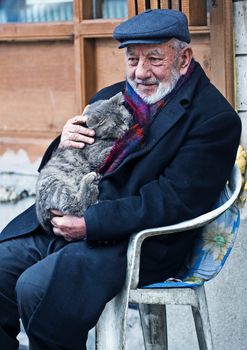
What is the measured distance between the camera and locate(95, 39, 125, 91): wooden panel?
5.08m

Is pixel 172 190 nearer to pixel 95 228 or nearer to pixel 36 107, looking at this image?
pixel 95 228

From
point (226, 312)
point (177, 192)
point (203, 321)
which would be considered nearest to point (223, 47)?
point (177, 192)

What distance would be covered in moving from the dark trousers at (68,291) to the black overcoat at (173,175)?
0.09m

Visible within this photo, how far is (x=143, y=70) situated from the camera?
388cm

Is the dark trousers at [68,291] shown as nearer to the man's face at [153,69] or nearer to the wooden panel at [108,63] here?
the man's face at [153,69]

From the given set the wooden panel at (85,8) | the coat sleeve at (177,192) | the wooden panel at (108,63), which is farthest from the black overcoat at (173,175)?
the wooden panel at (85,8)

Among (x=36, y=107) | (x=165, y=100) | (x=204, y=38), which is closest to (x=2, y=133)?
(x=36, y=107)

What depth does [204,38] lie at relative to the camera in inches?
187

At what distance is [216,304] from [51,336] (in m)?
1.34

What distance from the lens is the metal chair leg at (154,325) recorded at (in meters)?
4.15

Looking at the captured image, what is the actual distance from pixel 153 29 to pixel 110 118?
1.26 feet

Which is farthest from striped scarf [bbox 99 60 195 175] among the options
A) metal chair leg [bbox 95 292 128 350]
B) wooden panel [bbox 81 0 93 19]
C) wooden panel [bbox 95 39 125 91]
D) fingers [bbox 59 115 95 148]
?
wooden panel [bbox 81 0 93 19]

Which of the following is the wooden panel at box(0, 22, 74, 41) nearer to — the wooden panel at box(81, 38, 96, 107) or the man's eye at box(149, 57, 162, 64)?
the wooden panel at box(81, 38, 96, 107)

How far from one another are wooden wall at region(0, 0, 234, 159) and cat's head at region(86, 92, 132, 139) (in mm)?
909
